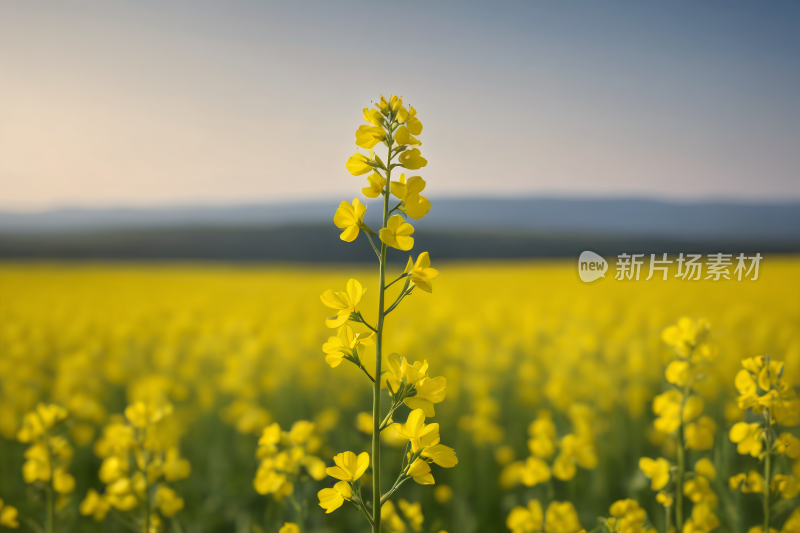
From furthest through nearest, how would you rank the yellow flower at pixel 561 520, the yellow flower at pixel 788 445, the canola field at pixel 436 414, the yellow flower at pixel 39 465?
1. the yellow flower at pixel 39 465
2. the yellow flower at pixel 561 520
3. the canola field at pixel 436 414
4. the yellow flower at pixel 788 445

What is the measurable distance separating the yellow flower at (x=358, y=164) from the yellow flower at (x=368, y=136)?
0.08ft

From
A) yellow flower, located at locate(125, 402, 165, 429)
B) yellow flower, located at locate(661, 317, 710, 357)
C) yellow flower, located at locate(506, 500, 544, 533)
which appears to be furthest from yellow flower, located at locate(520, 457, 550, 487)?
yellow flower, located at locate(125, 402, 165, 429)

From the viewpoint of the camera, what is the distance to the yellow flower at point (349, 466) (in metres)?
1.08

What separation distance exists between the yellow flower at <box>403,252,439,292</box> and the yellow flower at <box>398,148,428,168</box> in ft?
0.65

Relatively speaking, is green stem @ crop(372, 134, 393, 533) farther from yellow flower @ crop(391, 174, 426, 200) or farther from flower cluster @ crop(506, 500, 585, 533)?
flower cluster @ crop(506, 500, 585, 533)

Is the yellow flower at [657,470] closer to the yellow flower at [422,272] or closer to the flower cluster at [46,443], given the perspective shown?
the yellow flower at [422,272]

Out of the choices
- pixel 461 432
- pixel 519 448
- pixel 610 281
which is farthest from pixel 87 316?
pixel 610 281

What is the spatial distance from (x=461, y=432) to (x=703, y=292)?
5.58 metres

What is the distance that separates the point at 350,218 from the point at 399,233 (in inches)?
5.3

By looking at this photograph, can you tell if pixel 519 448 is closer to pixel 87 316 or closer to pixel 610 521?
pixel 610 521

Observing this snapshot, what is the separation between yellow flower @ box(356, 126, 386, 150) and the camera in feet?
3.61

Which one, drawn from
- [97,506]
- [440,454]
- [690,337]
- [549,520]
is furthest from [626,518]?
[97,506]

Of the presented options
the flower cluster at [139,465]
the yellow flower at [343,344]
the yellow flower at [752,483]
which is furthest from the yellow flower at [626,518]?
the flower cluster at [139,465]

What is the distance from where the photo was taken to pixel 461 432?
404cm
